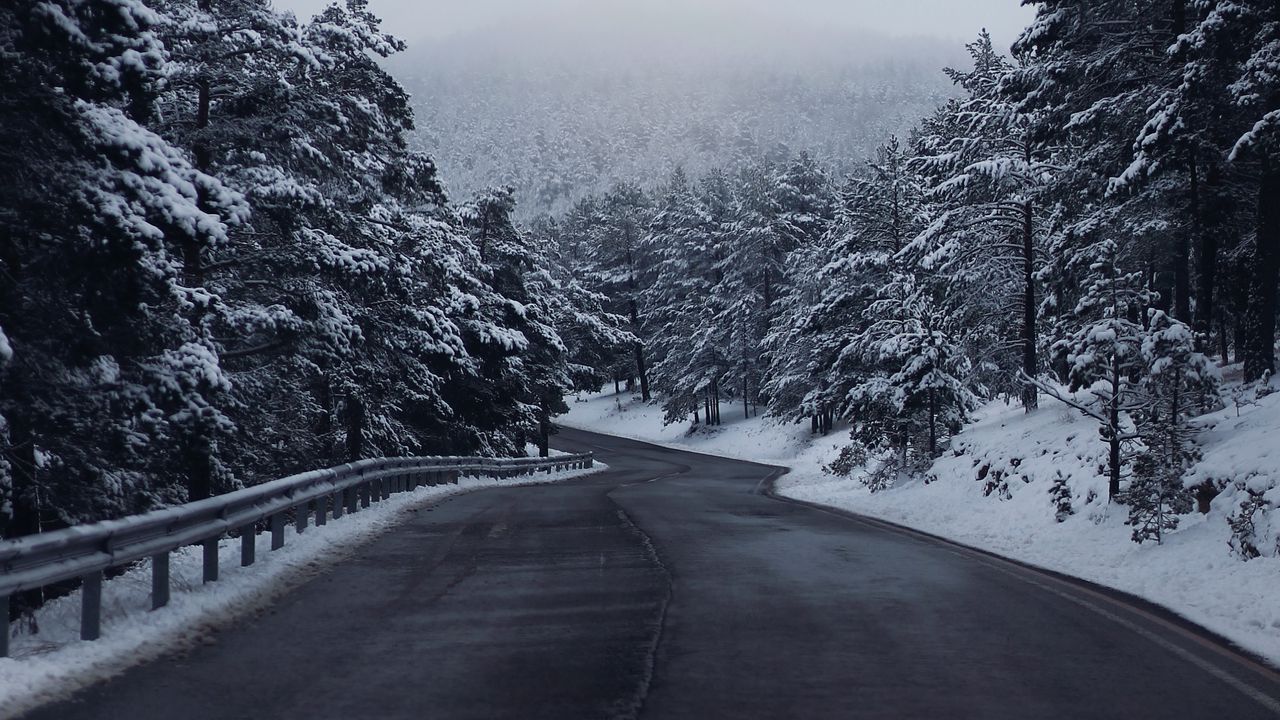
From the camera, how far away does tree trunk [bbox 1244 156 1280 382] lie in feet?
57.7

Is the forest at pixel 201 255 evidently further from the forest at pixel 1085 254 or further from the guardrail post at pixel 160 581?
the forest at pixel 1085 254

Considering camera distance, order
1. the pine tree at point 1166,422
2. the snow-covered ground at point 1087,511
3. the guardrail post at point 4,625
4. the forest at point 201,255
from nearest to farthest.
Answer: the guardrail post at point 4,625, the forest at point 201,255, the snow-covered ground at point 1087,511, the pine tree at point 1166,422

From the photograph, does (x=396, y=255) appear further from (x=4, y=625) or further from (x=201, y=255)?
(x=4, y=625)

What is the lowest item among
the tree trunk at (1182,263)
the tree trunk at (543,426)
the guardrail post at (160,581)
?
the tree trunk at (543,426)

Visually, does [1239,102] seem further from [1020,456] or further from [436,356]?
[436,356]

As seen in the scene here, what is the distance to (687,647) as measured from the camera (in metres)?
7.11

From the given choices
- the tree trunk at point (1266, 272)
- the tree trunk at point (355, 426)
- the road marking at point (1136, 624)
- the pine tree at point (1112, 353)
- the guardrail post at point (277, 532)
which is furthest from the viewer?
the tree trunk at point (355, 426)

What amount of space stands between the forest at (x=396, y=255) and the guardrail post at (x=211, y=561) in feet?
7.04

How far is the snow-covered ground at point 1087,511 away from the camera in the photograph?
32.1 ft

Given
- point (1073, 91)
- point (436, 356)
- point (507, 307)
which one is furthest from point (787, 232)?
point (1073, 91)

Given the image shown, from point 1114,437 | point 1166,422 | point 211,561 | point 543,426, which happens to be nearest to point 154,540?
point 211,561

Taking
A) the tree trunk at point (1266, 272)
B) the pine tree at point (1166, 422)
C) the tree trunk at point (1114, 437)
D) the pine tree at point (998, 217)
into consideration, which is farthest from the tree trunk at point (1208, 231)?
the tree trunk at point (1114, 437)

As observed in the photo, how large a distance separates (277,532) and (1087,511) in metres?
11.0

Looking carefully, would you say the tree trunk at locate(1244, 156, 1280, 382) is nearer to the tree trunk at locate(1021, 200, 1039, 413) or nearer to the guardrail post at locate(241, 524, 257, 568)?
the tree trunk at locate(1021, 200, 1039, 413)
